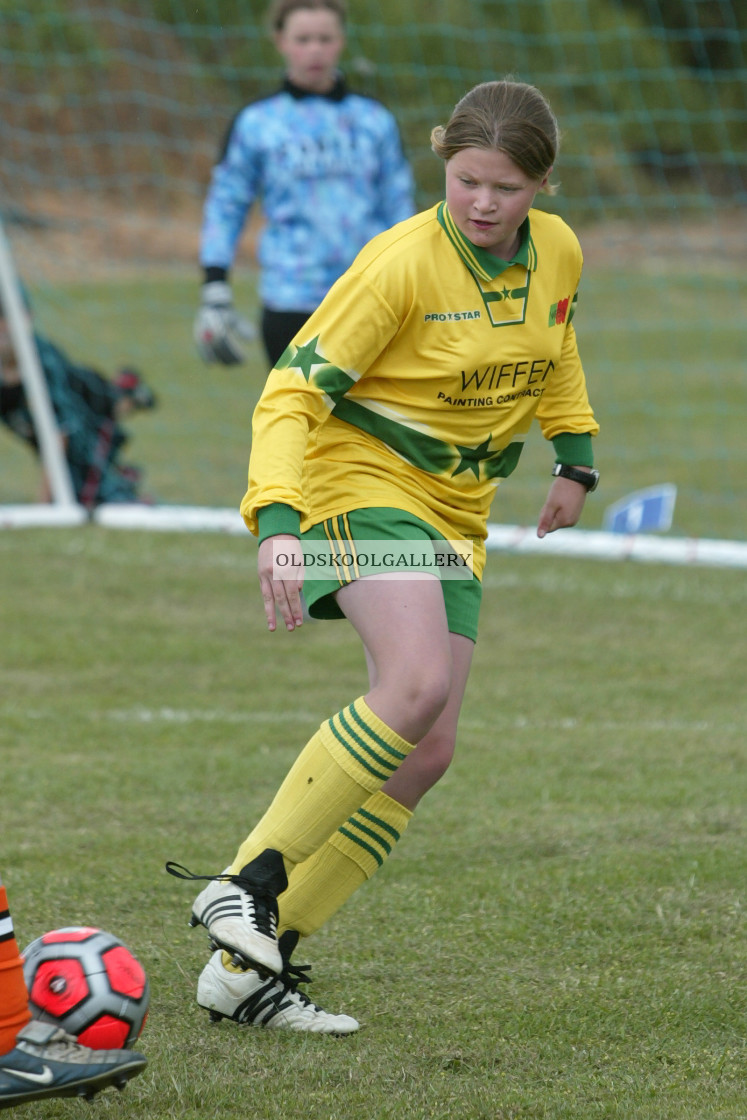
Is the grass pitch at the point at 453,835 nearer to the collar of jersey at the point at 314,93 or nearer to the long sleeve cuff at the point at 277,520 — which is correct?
the long sleeve cuff at the point at 277,520

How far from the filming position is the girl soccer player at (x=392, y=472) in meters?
2.59

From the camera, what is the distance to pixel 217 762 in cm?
426

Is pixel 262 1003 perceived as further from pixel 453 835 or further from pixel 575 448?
pixel 575 448

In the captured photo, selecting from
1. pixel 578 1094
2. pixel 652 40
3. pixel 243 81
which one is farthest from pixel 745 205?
pixel 578 1094

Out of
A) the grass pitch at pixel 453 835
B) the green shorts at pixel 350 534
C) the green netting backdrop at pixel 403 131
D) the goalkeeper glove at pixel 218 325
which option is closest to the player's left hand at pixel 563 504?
the green shorts at pixel 350 534

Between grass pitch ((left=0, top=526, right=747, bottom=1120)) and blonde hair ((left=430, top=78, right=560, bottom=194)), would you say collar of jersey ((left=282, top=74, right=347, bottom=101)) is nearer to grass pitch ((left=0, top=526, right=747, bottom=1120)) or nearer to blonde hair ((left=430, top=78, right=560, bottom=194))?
grass pitch ((left=0, top=526, right=747, bottom=1120))

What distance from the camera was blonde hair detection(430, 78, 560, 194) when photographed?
2.62 m

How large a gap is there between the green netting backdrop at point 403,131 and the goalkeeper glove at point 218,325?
4878mm

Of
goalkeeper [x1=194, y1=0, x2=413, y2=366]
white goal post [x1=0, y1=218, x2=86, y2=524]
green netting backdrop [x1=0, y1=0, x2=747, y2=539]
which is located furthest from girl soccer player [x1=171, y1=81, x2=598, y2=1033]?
green netting backdrop [x1=0, y1=0, x2=747, y2=539]

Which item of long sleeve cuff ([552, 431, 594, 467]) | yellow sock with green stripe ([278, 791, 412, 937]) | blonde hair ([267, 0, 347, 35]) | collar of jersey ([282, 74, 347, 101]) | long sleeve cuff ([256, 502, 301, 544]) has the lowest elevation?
yellow sock with green stripe ([278, 791, 412, 937])

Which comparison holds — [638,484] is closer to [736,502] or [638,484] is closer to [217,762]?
[736,502]

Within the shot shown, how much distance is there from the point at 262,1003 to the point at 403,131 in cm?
1194

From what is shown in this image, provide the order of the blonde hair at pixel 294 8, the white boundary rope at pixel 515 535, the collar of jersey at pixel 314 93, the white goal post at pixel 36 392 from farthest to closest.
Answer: the white goal post at pixel 36 392 < the white boundary rope at pixel 515 535 < the collar of jersey at pixel 314 93 < the blonde hair at pixel 294 8

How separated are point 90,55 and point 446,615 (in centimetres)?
1078
